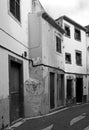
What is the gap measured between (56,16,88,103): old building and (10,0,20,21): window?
1025 centimetres

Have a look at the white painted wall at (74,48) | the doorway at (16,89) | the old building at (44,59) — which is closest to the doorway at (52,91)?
the old building at (44,59)

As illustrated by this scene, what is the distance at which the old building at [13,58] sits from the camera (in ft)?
30.1

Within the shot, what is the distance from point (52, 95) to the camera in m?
16.1

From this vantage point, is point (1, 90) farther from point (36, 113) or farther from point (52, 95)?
point (52, 95)

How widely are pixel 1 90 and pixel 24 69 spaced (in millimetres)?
3767

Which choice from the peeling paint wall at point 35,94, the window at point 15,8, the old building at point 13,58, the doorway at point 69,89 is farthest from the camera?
the doorway at point 69,89

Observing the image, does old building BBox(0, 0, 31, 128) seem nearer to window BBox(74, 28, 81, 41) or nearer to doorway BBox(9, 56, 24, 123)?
doorway BBox(9, 56, 24, 123)

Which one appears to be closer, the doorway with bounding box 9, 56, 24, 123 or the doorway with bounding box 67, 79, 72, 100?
the doorway with bounding box 9, 56, 24, 123

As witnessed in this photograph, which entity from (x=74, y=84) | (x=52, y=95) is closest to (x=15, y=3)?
(x=52, y=95)

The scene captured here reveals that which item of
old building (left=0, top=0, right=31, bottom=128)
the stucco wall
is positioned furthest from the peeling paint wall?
the stucco wall

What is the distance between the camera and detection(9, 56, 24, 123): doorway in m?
10.7

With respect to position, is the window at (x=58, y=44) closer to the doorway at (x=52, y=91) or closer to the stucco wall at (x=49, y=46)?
the stucco wall at (x=49, y=46)

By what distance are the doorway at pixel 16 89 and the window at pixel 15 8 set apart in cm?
202

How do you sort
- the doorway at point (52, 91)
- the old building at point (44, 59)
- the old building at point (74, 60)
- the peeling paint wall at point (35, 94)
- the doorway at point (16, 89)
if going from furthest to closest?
the old building at point (74, 60)
the doorway at point (52, 91)
the old building at point (44, 59)
the peeling paint wall at point (35, 94)
the doorway at point (16, 89)
